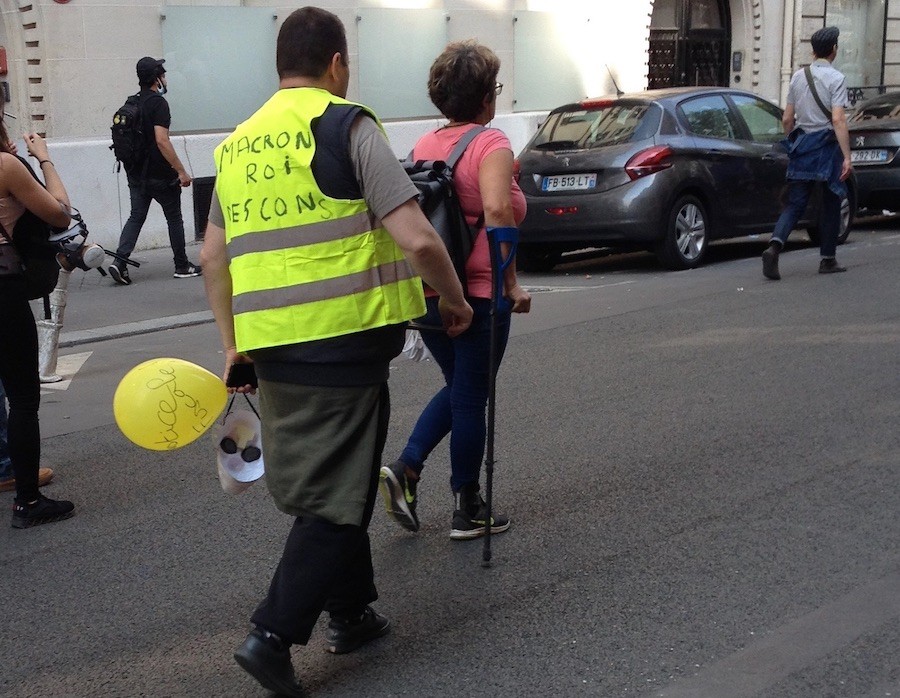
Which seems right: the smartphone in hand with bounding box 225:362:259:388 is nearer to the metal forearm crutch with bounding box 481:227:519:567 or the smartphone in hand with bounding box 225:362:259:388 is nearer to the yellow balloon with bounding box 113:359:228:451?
the yellow balloon with bounding box 113:359:228:451

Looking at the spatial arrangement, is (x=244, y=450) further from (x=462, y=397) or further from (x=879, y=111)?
(x=879, y=111)

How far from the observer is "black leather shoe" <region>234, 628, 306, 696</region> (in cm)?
329

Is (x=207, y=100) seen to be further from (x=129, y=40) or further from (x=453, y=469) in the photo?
(x=453, y=469)

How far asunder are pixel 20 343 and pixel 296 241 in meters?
2.10

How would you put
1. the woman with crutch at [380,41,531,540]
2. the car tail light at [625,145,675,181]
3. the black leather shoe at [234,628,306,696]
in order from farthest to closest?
the car tail light at [625,145,675,181] → the woman with crutch at [380,41,531,540] → the black leather shoe at [234,628,306,696]

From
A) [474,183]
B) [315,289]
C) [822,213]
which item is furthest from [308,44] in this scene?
[822,213]

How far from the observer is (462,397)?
4.39 metres

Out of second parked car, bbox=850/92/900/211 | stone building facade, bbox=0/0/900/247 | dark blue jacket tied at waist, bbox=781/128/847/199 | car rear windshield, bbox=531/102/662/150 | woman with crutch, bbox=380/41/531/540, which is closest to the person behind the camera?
woman with crutch, bbox=380/41/531/540

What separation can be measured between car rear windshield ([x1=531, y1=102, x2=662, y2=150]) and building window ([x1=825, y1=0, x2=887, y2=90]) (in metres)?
14.0

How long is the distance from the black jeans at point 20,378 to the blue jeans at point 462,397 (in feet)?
4.95

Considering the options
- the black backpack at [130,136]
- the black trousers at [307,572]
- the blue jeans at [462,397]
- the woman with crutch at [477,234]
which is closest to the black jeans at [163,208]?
the black backpack at [130,136]

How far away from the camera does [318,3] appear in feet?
51.8

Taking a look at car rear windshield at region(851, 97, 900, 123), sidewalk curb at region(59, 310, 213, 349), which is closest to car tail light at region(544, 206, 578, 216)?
sidewalk curb at region(59, 310, 213, 349)

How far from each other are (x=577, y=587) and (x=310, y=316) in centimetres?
147
